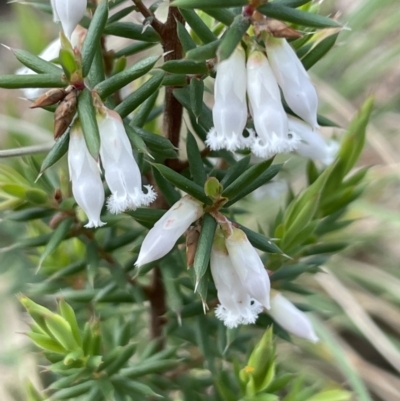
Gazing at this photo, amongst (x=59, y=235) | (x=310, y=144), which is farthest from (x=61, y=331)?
(x=310, y=144)

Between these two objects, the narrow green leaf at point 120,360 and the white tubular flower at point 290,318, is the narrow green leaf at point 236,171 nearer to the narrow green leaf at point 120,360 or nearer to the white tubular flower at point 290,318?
the white tubular flower at point 290,318

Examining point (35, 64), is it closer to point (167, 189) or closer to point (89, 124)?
point (89, 124)

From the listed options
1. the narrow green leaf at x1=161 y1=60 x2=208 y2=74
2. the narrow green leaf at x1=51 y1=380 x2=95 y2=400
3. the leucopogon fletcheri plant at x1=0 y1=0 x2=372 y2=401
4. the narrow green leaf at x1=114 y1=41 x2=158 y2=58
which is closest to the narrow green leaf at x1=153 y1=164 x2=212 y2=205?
the leucopogon fletcheri plant at x1=0 y1=0 x2=372 y2=401

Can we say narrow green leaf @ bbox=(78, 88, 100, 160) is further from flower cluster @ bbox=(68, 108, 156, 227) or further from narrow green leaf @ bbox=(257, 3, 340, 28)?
narrow green leaf @ bbox=(257, 3, 340, 28)

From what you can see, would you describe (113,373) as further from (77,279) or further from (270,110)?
(270,110)

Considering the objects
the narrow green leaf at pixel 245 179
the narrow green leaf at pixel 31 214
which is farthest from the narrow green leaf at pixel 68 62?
the narrow green leaf at pixel 31 214

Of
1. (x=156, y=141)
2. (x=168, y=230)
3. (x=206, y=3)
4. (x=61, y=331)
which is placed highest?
(x=206, y=3)

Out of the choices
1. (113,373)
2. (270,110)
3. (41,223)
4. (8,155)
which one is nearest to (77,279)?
(41,223)
